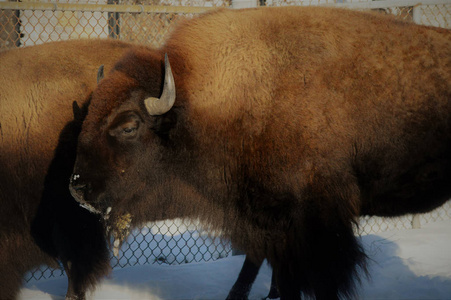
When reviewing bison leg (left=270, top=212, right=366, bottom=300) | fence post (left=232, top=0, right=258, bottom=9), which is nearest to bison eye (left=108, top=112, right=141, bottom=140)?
bison leg (left=270, top=212, right=366, bottom=300)

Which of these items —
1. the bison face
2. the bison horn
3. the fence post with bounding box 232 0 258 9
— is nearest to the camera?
the bison horn

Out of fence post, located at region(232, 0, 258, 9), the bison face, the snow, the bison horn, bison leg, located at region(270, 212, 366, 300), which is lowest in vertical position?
the snow

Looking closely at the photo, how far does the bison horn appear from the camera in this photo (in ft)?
9.70

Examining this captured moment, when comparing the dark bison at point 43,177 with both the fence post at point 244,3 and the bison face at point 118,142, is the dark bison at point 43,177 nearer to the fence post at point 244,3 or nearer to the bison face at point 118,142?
the bison face at point 118,142

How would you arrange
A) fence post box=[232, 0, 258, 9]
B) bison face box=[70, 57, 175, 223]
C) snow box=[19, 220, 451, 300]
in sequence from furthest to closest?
fence post box=[232, 0, 258, 9] < snow box=[19, 220, 451, 300] < bison face box=[70, 57, 175, 223]

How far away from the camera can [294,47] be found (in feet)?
10.6

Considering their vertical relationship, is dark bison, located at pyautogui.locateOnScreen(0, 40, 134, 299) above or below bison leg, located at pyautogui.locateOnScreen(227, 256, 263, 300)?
above

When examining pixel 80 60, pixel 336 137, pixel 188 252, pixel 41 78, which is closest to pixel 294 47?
pixel 336 137

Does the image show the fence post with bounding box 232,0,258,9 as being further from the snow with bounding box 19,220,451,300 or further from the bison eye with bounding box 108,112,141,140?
the snow with bounding box 19,220,451,300

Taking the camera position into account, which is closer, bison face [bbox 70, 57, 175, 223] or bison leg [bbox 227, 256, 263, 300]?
bison face [bbox 70, 57, 175, 223]

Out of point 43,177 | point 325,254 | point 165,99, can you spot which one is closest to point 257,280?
point 325,254

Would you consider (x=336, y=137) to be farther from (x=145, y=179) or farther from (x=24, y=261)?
(x=24, y=261)

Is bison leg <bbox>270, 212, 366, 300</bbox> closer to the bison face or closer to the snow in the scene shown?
the snow

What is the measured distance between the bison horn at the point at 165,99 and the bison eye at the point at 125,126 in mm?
136
